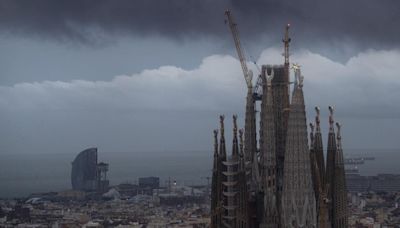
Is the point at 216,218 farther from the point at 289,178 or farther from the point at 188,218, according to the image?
the point at 188,218

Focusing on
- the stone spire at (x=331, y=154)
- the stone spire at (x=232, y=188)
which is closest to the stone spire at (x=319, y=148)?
the stone spire at (x=331, y=154)

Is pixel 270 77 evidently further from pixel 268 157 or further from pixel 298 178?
pixel 298 178

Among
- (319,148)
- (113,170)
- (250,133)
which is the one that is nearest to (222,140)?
(250,133)

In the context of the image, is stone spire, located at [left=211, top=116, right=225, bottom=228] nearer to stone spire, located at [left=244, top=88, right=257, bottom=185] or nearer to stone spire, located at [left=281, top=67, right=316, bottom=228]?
stone spire, located at [left=244, top=88, right=257, bottom=185]

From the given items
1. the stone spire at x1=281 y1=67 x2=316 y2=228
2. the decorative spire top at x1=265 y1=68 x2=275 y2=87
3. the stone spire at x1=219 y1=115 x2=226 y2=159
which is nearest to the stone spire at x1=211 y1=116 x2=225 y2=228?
the stone spire at x1=219 y1=115 x2=226 y2=159

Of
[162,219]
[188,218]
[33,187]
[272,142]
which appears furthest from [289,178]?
[33,187]
